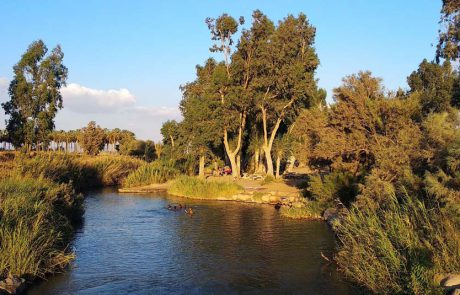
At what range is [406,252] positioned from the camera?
11.7 metres

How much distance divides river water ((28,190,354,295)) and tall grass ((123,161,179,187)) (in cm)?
1648

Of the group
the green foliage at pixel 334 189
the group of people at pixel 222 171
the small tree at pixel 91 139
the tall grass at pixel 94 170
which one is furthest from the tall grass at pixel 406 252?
the small tree at pixel 91 139

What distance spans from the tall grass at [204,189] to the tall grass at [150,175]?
7.23 meters

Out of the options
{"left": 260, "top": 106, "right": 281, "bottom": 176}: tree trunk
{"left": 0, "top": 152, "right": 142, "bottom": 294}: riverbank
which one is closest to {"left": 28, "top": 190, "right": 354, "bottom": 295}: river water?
{"left": 0, "top": 152, "right": 142, "bottom": 294}: riverbank

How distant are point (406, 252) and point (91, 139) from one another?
7174 cm

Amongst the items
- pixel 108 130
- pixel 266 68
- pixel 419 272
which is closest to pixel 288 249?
pixel 419 272

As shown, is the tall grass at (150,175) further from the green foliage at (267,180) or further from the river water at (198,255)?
the river water at (198,255)

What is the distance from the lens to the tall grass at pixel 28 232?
1279cm

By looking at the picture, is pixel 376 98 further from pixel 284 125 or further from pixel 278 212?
pixel 284 125

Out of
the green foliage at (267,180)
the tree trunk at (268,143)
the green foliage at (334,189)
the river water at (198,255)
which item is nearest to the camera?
the river water at (198,255)

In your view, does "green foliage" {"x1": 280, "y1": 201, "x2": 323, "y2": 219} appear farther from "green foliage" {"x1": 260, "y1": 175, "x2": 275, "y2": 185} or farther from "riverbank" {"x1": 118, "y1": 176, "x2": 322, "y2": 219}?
"green foliage" {"x1": 260, "y1": 175, "x2": 275, "y2": 185}

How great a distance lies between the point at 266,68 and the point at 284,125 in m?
10.8

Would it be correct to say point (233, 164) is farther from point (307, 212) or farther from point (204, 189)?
point (307, 212)

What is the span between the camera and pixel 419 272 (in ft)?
34.1
